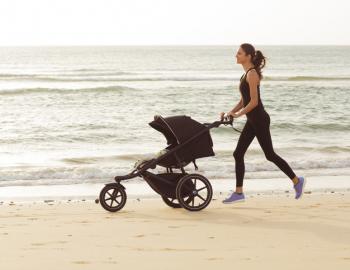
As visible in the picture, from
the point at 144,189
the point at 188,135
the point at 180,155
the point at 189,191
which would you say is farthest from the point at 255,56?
the point at 144,189

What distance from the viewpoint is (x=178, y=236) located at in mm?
5668

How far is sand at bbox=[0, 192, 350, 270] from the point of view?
189 inches

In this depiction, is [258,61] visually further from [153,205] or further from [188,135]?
[153,205]

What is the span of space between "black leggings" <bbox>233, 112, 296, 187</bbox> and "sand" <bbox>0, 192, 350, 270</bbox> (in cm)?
45

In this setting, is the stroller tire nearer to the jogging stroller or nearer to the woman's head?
the jogging stroller

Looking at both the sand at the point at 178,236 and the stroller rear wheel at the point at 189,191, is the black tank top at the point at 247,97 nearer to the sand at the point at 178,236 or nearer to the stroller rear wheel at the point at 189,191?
the stroller rear wheel at the point at 189,191

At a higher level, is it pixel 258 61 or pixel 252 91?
pixel 258 61

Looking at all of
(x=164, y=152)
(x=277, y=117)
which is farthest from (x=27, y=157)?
(x=277, y=117)

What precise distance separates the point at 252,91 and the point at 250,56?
1.12 ft

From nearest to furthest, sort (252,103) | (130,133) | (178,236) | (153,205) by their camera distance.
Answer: (178,236) < (252,103) < (153,205) < (130,133)

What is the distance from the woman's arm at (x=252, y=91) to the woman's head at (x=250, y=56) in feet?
0.25

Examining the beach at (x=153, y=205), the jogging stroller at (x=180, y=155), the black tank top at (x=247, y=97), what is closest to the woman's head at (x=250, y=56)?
the black tank top at (x=247, y=97)

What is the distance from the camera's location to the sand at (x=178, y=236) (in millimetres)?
4805

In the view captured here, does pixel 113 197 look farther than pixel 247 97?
Yes
